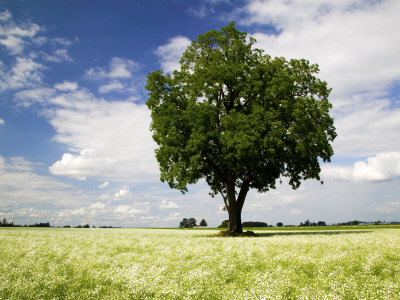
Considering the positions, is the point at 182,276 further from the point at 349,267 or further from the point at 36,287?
the point at 349,267

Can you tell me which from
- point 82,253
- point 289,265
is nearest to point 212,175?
point 82,253

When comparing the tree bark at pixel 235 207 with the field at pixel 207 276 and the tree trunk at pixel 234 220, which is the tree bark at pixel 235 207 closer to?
the tree trunk at pixel 234 220

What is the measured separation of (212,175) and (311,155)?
1364cm

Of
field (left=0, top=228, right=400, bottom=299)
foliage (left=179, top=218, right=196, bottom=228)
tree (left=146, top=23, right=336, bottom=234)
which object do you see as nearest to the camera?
field (left=0, top=228, right=400, bottom=299)

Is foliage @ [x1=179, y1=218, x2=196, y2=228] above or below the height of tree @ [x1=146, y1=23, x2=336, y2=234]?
below

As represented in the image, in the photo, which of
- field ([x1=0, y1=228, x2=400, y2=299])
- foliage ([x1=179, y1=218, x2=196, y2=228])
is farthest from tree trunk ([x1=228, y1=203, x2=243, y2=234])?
foliage ([x1=179, y1=218, x2=196, y2=228])

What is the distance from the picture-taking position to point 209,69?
114 ft

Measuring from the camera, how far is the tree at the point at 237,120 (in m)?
30.6

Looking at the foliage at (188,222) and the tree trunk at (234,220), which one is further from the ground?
the tree trunk at (234,220)

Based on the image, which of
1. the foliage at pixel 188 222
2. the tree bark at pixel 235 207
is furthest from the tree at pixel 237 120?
the foliage at pixel 188 222

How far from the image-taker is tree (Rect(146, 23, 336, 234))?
30.6 m

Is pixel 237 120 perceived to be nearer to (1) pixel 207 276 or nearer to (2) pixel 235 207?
(2) pixel 235 207

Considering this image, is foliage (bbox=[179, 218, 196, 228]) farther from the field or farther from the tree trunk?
the field

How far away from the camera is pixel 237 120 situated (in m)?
30.8
